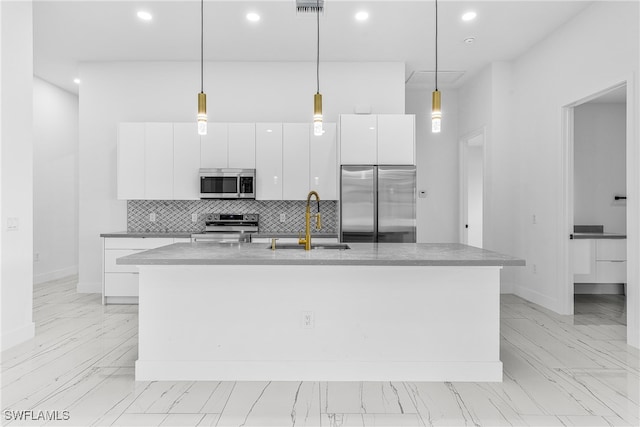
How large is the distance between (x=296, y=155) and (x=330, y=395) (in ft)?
10.6

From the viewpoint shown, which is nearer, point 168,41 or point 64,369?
point 64,369

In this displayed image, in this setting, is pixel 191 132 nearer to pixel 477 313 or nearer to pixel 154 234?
pixel 154 234

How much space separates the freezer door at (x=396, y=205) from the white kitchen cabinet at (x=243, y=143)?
1.62 meters

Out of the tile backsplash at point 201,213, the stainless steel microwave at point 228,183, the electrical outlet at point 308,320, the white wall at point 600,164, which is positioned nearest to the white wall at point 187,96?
the tile backsplash at point 201,213

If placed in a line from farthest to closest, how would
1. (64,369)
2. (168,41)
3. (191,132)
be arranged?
(191,132)
(168,41)
(64,369)

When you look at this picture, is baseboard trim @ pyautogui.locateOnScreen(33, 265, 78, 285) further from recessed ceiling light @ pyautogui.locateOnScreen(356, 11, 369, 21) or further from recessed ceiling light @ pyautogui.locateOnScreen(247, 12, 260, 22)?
recessed ceiling light @ pyautogui.locateOnScreen(356, 11, 369, 21)

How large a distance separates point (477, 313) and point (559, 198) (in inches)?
97.5

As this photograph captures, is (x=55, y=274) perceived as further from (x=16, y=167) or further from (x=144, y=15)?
(x=144, y=15)

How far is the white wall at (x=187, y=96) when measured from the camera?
18.0 feet

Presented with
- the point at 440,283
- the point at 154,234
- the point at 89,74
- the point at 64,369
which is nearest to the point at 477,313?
the point at 440,283

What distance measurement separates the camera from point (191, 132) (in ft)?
17.0

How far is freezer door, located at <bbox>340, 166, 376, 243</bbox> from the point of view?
15.9ft

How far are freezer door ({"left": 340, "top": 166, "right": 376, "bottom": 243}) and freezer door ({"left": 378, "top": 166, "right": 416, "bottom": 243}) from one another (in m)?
0.10

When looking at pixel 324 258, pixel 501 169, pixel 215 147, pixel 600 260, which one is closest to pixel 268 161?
pixel 215 147
